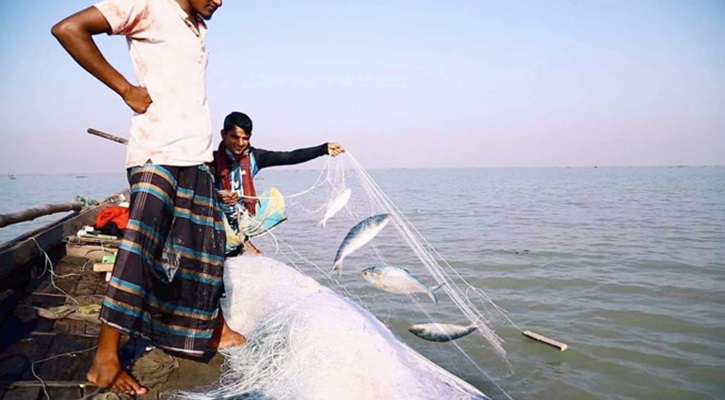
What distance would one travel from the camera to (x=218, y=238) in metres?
2.65

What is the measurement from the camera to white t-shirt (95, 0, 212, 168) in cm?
223

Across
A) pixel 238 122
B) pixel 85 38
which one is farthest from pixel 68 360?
pixel 238 122

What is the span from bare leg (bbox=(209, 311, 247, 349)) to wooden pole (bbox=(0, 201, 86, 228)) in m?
2.41

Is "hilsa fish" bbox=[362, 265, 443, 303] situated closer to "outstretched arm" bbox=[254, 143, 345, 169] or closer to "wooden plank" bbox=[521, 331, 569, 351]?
"outstretched arm" bbox=[254, 143, 345, 169]

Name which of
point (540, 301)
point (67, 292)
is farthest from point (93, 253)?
point (540, 301)

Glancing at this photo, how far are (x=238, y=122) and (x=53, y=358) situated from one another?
1.90 m

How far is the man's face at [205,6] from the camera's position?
2334 mm

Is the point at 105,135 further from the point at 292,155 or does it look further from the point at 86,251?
the point at 292,155

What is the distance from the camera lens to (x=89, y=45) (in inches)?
80.3

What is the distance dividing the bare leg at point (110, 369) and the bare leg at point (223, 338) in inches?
A: 24.4

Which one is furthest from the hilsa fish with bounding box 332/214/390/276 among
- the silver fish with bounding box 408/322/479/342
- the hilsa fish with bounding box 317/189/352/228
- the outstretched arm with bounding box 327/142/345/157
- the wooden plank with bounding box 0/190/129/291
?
the wooden plank with bounding box 0/190/129/291

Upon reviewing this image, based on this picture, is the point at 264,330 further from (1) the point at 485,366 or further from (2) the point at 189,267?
(1) the point at 485,366

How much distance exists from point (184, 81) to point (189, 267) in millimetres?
1002

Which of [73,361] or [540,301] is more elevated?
[73,361]
